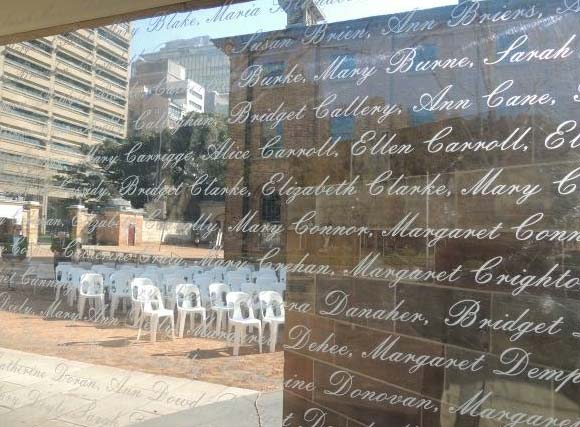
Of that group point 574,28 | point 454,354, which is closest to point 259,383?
point 454,354

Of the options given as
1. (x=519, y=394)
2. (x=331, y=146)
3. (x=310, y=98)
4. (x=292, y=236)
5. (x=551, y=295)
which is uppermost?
(x=310, y=98)

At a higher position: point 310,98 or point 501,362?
point 310,98

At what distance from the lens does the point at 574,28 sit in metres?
1.97

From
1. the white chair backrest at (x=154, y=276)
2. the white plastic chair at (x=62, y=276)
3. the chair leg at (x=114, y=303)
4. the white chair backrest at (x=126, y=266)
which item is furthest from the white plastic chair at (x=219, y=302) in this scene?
the white plastic chair at (x=62, y=276)

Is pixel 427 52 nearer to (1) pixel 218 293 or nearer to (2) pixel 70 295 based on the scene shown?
(1) pixel 218 293

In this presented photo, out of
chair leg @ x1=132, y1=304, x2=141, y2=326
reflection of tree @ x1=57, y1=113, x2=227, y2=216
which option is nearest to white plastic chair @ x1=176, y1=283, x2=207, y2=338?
chair leg @ x1=132, y1=304, x2=141, y2=326

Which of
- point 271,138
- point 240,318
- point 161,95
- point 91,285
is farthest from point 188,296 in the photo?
point 161,95

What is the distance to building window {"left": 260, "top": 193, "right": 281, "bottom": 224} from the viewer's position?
2697 mm

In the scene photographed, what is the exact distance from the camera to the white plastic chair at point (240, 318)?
118 inches

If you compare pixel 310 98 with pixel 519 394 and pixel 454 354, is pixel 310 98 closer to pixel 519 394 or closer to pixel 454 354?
pixel 454 354

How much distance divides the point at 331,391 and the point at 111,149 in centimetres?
A: 209

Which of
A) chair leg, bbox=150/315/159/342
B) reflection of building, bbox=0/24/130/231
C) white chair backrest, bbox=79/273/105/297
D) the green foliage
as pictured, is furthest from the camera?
the green foliage

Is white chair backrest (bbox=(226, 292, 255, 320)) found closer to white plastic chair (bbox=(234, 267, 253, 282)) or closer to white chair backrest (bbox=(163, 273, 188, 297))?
white plastic chair (bbox=(234, 267, 253, 282))

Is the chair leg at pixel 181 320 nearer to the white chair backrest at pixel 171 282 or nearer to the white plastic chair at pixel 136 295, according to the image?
the white chair backrest at pixel 171 282
